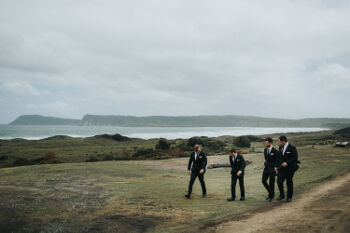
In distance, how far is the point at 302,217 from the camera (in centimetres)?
709

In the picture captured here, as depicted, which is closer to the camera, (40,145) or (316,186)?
(316,186)

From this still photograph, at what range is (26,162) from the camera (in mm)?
29031

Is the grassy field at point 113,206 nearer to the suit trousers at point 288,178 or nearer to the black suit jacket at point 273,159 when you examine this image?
the suit trousers at point 288,178

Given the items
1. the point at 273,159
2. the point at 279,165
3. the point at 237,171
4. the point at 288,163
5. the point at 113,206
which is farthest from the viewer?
the point at 237,171

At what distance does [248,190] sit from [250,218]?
475 cm

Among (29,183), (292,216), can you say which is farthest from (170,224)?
(29,183)

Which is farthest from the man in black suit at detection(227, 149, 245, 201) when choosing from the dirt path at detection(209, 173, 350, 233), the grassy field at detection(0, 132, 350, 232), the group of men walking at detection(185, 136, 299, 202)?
the dirt path at detection(209, 173, 350, 233)

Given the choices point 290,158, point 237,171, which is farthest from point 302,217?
point 237,171

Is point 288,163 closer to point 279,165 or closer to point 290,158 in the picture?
point 290,158

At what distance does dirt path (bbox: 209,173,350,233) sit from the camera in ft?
20.7

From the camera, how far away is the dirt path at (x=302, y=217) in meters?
6.32

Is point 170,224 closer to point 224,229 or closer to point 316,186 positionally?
point 224,229

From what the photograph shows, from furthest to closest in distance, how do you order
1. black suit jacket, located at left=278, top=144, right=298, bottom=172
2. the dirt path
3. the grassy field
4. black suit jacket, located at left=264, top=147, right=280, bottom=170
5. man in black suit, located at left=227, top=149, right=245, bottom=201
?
man in black suit, located at left=227, top=149, right=245, bottom=201 < black suit jacket, located at left=264, top=147, right=280, bottom=170 < black suit jacket, located at left=278, top=144, right=298, bottom=172 < the grassy field < the dirt path

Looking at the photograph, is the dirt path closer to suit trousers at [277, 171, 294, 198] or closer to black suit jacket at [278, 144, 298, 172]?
suit trousers at [277, 171, 294, 198]
